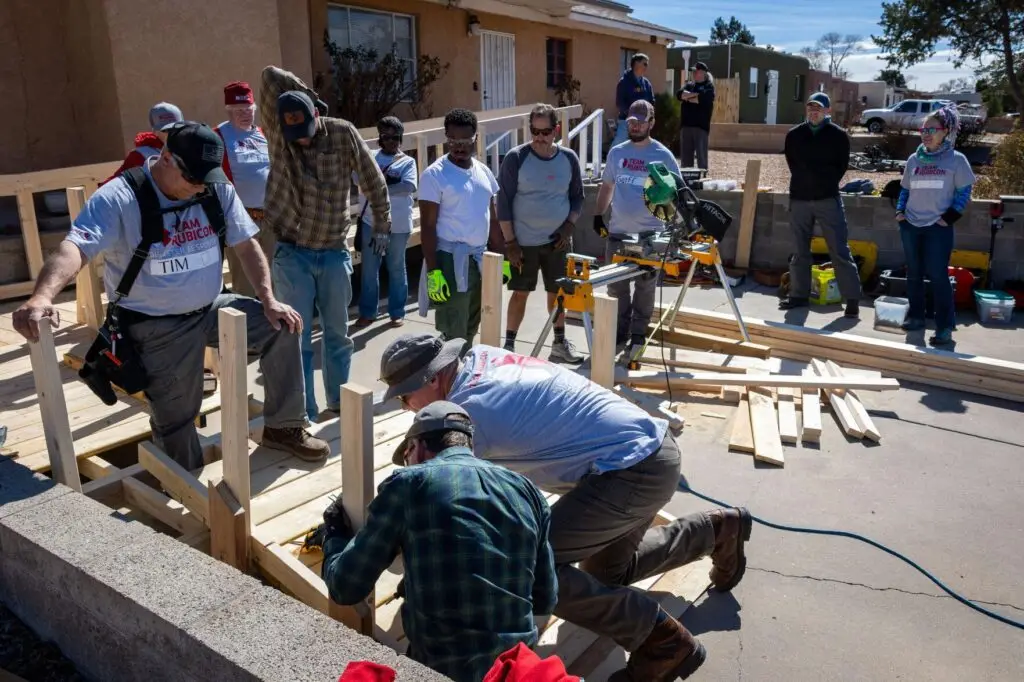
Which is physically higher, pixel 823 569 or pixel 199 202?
pixel 199 202

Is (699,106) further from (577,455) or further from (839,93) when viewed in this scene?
(839,93)

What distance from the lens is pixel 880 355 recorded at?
6531 millimetres

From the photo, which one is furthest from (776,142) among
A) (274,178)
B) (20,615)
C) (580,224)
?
(20,615)

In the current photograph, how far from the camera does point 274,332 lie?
402 centimetres

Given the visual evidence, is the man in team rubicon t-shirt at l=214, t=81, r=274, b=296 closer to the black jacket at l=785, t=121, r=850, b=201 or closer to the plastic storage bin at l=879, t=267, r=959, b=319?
the black jacket at l=785, t=121, r=850, b=201

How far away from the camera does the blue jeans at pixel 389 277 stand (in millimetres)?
7398

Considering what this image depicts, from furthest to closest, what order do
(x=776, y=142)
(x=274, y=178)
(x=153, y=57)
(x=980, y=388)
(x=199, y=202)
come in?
(x=776, y=142) < (x=153, y=57) < (x=980, y=388) < (x=274, y=178) < (x=199, y=202)

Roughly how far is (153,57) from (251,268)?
5.91 meters

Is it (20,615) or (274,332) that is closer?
(20,615)

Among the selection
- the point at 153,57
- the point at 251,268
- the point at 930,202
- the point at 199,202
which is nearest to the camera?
the point at 199,202

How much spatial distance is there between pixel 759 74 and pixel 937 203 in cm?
3195

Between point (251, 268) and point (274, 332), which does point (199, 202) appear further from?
point (274, 332)

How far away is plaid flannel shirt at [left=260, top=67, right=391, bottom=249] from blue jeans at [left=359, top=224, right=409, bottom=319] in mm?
2547

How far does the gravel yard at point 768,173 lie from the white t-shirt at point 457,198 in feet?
39.2
